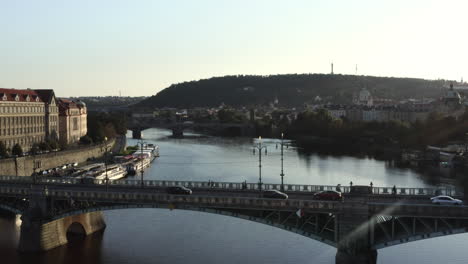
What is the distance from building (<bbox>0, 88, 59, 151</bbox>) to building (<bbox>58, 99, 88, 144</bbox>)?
2903 mm

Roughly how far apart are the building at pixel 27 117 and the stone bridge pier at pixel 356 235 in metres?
41.4

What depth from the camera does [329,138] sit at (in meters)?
107

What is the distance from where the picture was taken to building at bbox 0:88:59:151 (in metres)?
59.6

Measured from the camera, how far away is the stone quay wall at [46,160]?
165 ft

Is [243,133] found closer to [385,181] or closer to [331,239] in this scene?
[385,181]

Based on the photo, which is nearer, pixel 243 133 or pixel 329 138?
pixel 329 138

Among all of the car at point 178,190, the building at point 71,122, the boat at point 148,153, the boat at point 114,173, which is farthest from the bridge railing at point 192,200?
the building at point 71,122

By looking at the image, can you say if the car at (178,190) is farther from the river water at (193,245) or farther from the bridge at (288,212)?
the river water at (193,245)

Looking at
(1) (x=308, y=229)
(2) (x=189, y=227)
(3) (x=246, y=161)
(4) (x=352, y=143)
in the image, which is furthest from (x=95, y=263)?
(4) (x=352, y=143)

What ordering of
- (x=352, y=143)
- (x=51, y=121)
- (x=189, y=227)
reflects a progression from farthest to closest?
(x=352, y=143)
(x=51, y=121)
(x=189, y=227)

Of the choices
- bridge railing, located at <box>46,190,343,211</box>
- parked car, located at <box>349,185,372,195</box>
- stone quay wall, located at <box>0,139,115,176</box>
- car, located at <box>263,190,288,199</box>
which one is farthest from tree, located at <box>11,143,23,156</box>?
parked car, located at <box>349,185,372,195</box>

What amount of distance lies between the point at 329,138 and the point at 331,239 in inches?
3208

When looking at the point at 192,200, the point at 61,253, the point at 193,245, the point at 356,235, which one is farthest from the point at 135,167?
the point at 356,235

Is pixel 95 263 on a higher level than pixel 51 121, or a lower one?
lower
